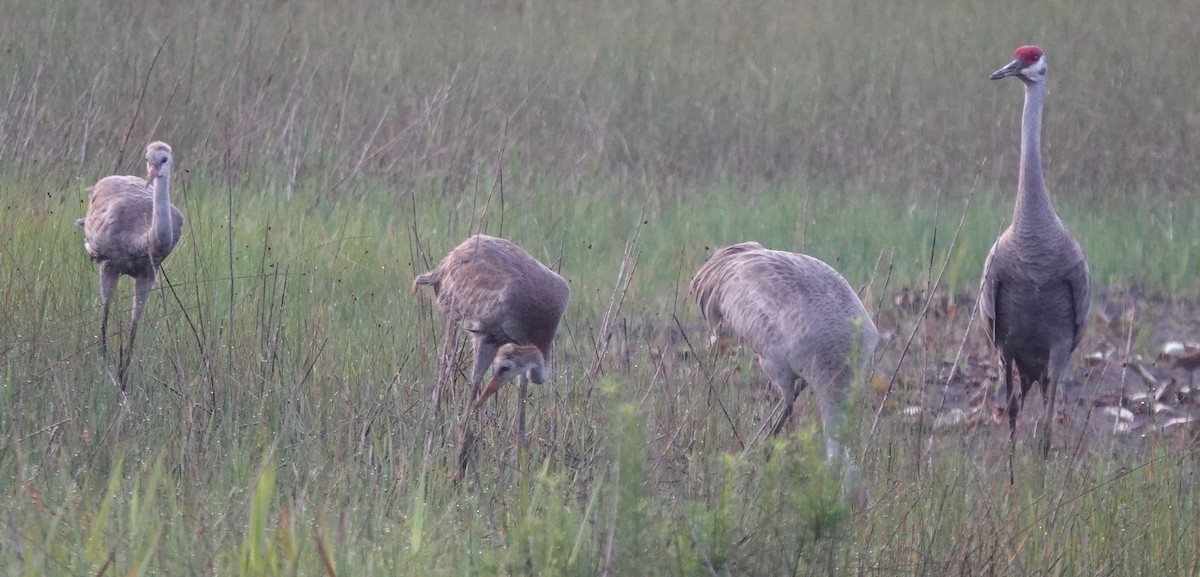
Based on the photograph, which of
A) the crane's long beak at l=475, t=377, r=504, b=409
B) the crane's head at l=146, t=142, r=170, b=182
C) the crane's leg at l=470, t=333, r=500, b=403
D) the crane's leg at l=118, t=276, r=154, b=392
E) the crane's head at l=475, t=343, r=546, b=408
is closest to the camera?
the crane's long beak at l=475, t=377, r=504, b=409

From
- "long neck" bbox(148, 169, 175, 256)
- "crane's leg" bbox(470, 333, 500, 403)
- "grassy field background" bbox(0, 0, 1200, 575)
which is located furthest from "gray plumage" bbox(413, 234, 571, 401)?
"long neck" bbox(148, 169, 175, 256)

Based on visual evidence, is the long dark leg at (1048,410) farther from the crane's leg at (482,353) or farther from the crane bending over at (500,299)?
the crane's leg at (482,353)

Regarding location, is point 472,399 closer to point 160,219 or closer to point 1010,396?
point 160,219

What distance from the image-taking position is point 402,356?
16.3 feet

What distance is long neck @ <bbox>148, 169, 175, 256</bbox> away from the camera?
17.0 ft

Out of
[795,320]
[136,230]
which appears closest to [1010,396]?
[795,320]

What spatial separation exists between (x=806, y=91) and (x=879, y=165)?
118cm

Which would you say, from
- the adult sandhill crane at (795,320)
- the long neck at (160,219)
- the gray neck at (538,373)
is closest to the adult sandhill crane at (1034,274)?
the adult sandhill crane at (795,320)

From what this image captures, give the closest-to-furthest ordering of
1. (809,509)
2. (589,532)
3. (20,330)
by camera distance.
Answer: (809,509) < (589,532) < (20,330)

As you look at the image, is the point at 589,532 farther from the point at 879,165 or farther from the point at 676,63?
the point at 676,63

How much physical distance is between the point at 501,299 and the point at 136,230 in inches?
62.2

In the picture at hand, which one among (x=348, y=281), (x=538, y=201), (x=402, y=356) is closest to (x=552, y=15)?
(x=538, y=201)

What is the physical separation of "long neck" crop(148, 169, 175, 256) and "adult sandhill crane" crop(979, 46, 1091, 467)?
10.6 ft

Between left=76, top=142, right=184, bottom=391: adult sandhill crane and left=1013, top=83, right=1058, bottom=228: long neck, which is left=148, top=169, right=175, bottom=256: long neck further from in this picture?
left=1013, top=83, right=1058, bottom=228: long neck
